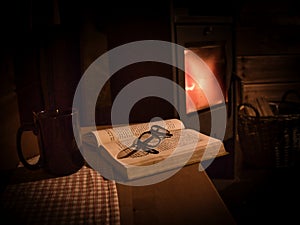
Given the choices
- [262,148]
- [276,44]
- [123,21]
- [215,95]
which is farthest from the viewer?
[276,44]

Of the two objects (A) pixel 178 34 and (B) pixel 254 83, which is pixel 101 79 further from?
(B) pixel 254 83

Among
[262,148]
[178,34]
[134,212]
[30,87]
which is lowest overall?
[262,148]

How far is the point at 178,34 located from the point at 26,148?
0.68 m

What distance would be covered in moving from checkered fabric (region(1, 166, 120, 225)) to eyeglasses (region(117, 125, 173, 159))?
9cm

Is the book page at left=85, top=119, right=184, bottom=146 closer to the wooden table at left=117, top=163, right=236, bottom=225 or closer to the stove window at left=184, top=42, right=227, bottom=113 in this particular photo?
the wooden table at left=117, top=163, right=236, bottom=225

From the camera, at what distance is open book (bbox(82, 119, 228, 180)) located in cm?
69

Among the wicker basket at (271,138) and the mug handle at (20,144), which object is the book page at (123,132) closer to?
the mug handle at (20,144)

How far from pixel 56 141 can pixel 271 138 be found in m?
1.40

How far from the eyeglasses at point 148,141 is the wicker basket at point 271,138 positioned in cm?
104

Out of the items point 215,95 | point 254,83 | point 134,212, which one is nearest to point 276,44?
point 254,83

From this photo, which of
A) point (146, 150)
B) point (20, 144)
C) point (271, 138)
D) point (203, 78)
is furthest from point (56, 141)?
point (271, 138)

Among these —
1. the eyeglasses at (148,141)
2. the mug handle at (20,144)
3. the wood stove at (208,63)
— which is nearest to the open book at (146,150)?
the eyeglasses at (148,141)

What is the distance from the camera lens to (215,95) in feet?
4.94

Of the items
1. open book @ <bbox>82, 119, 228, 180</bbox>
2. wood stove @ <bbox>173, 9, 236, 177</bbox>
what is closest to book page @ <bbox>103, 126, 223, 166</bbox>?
open book @ <bbox>82, 119, 228, 180</bbox>
